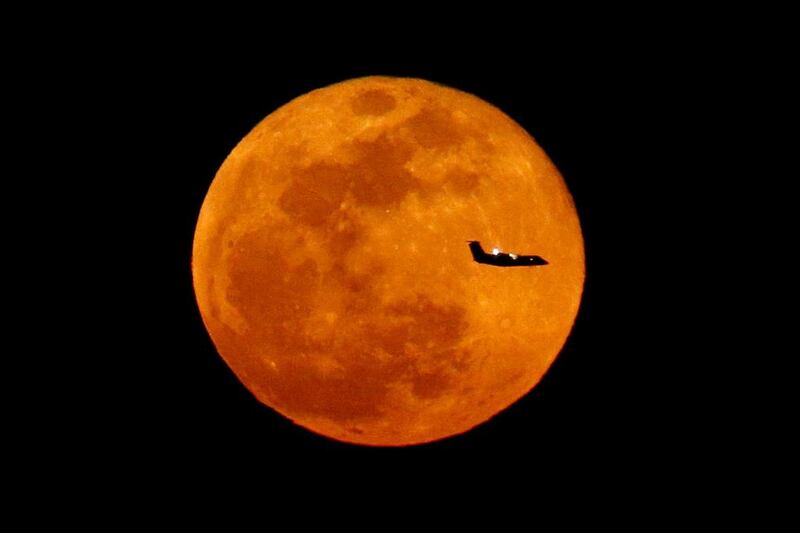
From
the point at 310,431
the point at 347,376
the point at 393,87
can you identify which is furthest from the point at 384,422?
the point at 393,87

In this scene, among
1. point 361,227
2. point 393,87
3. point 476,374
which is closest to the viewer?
point 361,227

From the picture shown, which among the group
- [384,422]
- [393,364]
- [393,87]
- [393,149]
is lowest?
[384,422]

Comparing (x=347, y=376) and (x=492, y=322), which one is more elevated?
(x=492, y=322)

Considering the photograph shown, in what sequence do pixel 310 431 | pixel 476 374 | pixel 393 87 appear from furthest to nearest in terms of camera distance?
pixel 310 431, pixel 393 87, pixel 476 374

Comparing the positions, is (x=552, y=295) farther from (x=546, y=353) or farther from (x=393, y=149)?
(x=393, y=149)

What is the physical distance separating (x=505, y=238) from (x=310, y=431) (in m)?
1.94

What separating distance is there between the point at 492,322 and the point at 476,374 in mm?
346

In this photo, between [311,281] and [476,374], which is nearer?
[311,281]

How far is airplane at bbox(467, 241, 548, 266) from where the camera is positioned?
335 centimetres

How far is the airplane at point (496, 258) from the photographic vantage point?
335 cm

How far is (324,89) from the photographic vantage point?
4008mm

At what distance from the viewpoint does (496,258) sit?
3.38 meters

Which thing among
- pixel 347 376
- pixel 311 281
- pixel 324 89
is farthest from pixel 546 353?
pixel 324 89

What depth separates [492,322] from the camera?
3.46m
